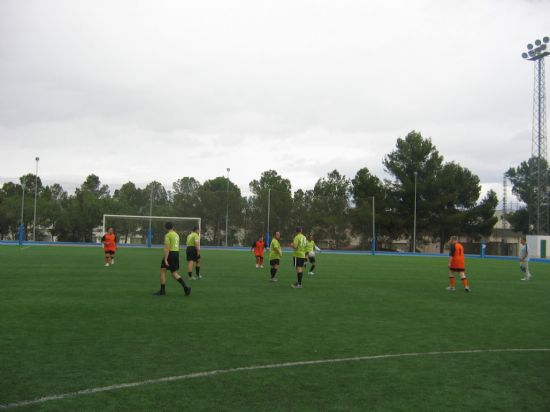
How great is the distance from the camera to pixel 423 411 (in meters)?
5.05

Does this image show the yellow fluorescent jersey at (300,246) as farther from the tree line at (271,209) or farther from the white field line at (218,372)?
the tree line at (271,209)

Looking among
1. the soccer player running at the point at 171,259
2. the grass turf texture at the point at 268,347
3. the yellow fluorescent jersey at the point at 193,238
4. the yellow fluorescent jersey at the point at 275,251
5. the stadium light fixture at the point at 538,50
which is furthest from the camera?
the stadium light fixture at the point at 538,50

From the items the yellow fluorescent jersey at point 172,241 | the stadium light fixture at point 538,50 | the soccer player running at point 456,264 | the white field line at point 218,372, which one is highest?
the stadium light fixture at point 538,50

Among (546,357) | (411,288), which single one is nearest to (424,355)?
(546,357)

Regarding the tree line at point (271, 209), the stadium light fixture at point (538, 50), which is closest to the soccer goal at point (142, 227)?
the tree line at point (271, 209)

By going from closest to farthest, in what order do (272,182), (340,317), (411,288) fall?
(340,317) → (411,288) → (272,182)

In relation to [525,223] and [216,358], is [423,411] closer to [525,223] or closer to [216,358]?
[216,358]

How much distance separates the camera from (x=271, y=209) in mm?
55938

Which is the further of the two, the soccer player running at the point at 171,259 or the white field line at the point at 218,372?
the soccer player running at the point at 171,259

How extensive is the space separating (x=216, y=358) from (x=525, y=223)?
267ft

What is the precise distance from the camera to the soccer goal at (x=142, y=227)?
51781 millimetres

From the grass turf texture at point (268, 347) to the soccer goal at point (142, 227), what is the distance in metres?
37.0

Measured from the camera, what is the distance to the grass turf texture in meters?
5.37

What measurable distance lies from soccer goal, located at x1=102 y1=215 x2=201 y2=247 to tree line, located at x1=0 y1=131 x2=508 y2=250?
1.32m
